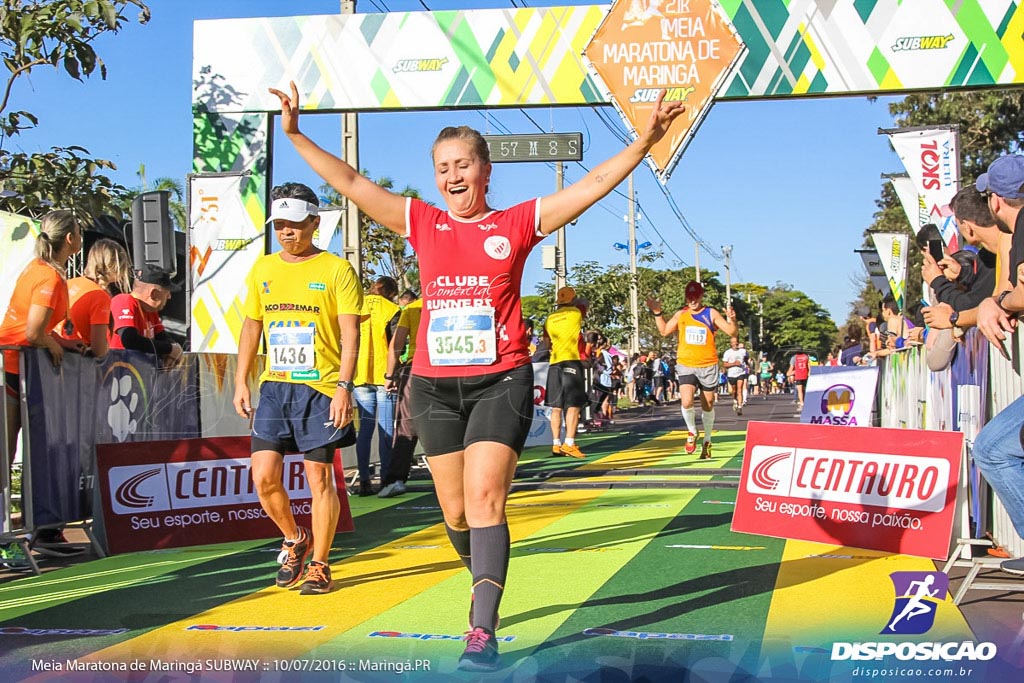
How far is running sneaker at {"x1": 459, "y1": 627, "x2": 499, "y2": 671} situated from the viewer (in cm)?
398

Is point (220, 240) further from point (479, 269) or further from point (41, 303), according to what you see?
point (479, 269)

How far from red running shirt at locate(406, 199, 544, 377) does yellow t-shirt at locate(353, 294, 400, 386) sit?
6.29 metres

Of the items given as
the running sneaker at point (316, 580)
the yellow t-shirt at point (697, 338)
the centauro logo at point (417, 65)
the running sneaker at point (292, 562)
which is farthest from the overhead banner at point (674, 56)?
the running sneaker at point (316, 580)

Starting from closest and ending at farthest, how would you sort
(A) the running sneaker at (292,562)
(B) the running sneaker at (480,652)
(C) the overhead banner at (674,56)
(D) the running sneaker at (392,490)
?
(B) the running sneaker at (480,652)
(A) the running sneaker at (292,562)
(D) the running sneaker at (392,490)
(C) the overhead banner at (674,56)

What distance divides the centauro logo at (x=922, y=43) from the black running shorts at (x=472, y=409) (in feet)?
31.4

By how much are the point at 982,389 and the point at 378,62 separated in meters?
8.81

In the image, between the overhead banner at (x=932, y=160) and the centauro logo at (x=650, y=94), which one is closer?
the centauro logo at (x=650, y=94)

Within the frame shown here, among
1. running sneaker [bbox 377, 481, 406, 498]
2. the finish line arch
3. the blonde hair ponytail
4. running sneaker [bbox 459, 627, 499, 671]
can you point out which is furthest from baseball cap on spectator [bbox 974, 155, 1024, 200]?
the finish line arch

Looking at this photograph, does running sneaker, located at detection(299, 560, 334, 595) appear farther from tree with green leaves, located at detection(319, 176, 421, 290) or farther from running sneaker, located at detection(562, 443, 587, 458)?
tree with green leaves, located at detection(319, 176, 421, 290)

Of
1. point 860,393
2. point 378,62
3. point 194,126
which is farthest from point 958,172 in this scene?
point 194,126

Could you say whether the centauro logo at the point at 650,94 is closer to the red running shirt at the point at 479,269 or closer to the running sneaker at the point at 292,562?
the running sneaker at the point at 292,562

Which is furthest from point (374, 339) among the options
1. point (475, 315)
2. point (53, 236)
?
point (475, 315)

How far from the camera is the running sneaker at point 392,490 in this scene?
10.8 meters

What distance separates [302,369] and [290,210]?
86 cm
